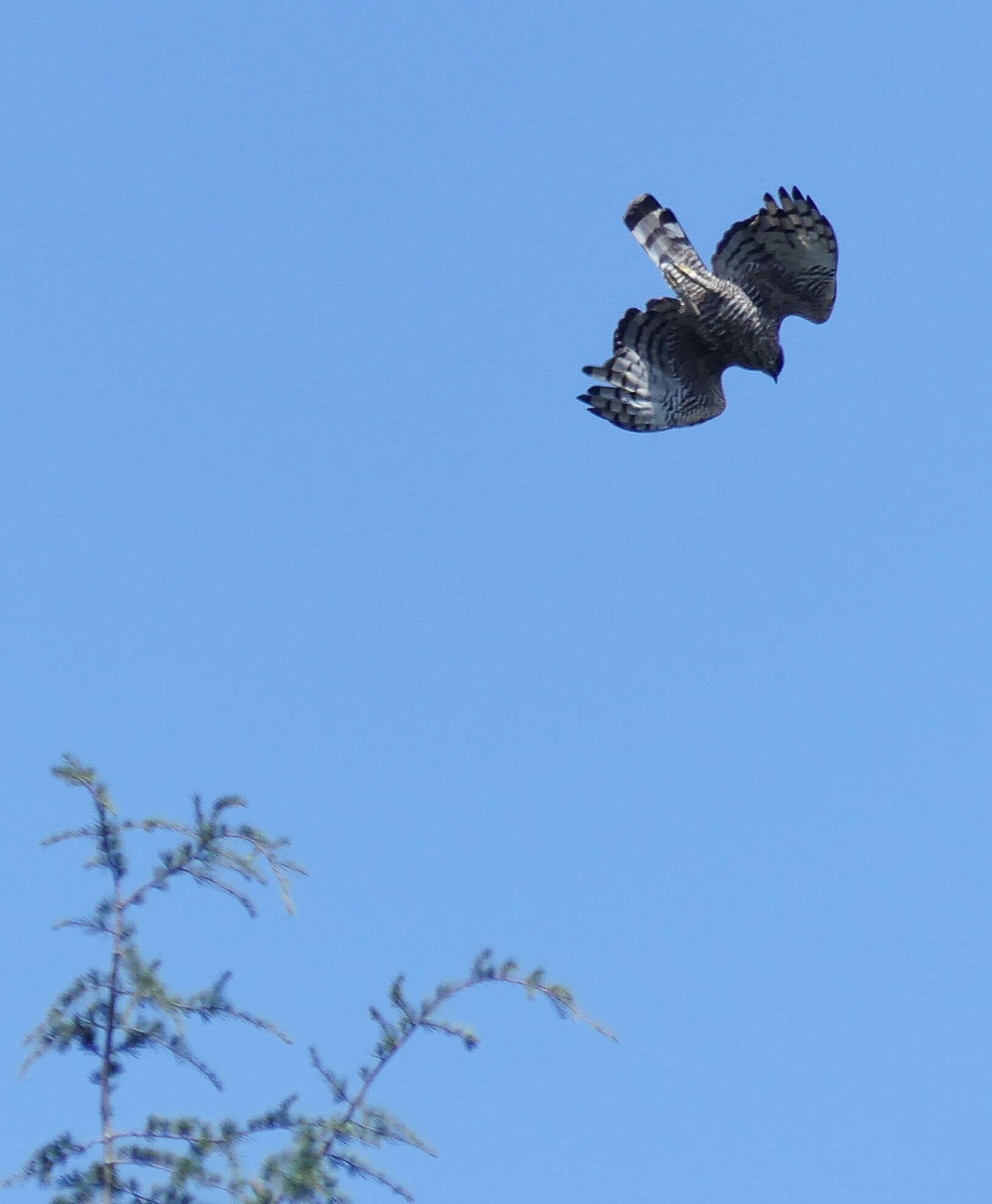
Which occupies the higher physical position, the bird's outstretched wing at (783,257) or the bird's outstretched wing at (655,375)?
the bird's outstretched wing at (783,257)

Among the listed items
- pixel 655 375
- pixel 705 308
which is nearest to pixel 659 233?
pixel 705 308

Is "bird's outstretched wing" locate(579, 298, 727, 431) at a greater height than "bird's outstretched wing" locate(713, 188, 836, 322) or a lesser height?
lesser

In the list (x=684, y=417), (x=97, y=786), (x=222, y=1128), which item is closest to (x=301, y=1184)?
(x=222, y=1128)

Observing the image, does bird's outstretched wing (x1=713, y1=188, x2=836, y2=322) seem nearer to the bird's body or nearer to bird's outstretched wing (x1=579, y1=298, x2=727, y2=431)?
the bird's body

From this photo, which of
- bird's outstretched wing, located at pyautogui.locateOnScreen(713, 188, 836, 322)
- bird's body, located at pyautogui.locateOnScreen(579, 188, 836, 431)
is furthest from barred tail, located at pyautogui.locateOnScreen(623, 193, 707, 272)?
bird's outstretched wing, located at pyautogui.locateOnScreen(713, 188, 836, 322)

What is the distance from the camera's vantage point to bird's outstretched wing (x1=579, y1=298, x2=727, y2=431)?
1256 centimetres

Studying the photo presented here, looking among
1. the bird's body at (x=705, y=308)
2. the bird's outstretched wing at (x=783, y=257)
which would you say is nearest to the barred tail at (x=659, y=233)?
the bird's body at (x=705, y=308)

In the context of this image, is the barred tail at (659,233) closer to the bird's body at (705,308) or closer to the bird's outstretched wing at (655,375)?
the bird's body at (705,308)

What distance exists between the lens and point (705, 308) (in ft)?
41.1

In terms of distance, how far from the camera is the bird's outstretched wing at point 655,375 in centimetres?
1256

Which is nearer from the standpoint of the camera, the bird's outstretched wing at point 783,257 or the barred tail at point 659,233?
the bird's outstretched wing at point 783,257

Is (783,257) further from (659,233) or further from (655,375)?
(655,375)

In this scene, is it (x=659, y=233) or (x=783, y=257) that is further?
(x=659, y=233)

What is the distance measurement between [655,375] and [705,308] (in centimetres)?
58
